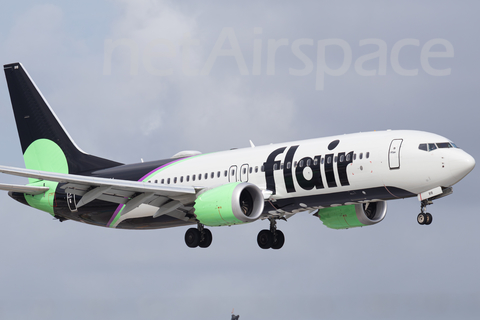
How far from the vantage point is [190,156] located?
4359 centimetres

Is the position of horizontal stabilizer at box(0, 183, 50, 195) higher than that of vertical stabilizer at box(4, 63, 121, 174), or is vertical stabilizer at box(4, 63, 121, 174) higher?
vertical stabilizer at box(4, 63, 121, 174)

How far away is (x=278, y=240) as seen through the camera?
42.8 meters

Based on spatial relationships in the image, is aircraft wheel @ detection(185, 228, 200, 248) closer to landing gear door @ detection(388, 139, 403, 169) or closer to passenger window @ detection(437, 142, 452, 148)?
landing gear door @ detection(388, 139, 403, 169)

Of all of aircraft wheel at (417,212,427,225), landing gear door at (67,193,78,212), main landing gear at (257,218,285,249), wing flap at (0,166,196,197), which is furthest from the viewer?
landing gear door at (67,193,78,212)

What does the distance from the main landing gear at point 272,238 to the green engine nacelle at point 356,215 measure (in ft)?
10.1

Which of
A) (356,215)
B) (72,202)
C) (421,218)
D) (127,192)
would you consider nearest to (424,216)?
(421,218)

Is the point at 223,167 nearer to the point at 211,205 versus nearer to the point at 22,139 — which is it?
the point at 211,205

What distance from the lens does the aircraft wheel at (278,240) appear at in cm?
4269

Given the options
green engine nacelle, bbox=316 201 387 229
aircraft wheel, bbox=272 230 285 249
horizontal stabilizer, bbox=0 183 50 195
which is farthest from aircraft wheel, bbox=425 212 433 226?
horizontal stabilizer, bbox=0 183 50 195

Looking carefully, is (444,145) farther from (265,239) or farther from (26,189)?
(26,189)

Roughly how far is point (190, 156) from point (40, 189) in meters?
9.61

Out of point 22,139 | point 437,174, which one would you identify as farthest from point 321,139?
point 22,139

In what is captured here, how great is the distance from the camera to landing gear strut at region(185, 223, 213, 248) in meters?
40.7

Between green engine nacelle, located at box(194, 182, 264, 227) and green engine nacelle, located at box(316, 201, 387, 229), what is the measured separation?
694cm
